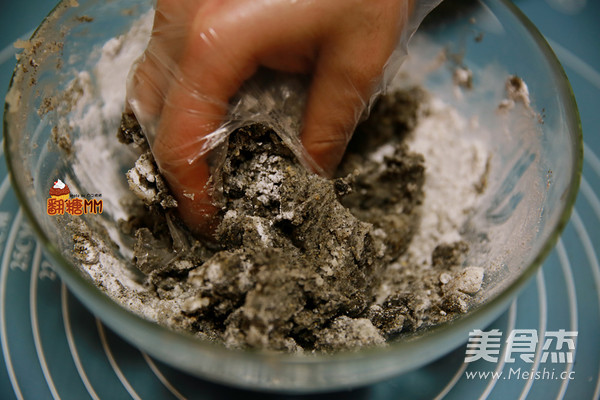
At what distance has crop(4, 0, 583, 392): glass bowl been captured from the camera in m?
0.57

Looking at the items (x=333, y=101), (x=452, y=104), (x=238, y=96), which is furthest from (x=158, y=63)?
(x=452, y=104)

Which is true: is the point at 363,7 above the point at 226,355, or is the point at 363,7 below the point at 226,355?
above

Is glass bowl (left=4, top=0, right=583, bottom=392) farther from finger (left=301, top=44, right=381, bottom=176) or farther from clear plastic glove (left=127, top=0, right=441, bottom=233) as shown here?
finger (left=301, top=44, right=381, bottom=176)

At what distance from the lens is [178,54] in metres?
0.75

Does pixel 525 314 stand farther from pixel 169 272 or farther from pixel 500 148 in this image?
pixel 169 272

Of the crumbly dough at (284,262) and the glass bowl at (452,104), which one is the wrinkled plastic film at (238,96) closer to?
the crumbly dough at (284,262)

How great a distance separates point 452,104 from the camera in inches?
43.2

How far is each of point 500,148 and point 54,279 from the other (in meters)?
0.91

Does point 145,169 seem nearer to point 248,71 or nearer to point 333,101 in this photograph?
point 248,71

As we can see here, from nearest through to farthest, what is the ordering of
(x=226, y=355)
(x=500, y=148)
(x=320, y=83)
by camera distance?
1. (x=226, y=355)
2. (x=320, y=83)
3. (x=500, y=148)

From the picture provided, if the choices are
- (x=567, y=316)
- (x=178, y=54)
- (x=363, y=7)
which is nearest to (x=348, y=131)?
(x=363, y=7)

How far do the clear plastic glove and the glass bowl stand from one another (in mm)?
131

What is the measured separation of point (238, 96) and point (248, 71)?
45 mm

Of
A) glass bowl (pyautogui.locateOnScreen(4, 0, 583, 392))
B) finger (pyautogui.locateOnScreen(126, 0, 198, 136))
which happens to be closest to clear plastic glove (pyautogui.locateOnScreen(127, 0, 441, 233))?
finger (pyautogui.locateOnScreen(126, 0, 198, 136))
